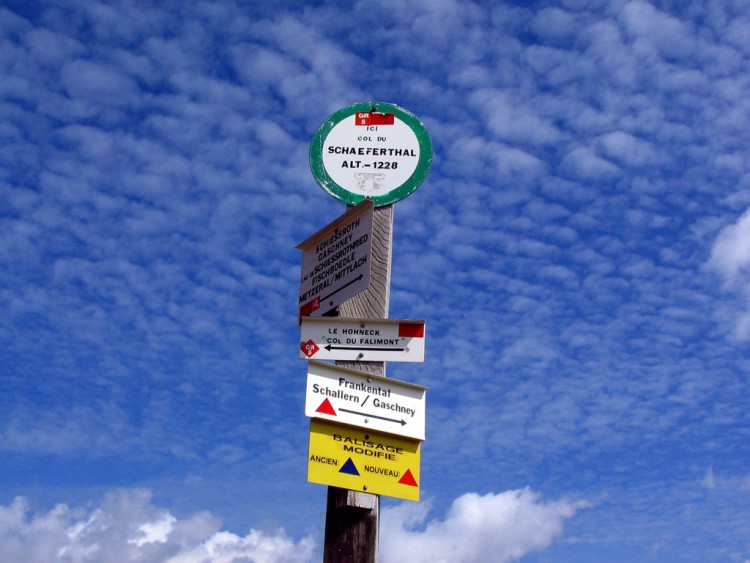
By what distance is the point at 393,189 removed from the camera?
17.7 feet

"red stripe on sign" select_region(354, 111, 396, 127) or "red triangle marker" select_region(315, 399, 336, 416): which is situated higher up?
"red stripe on sign" select_region(354, 111, 396, 127)

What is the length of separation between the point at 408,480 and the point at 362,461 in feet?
0.90

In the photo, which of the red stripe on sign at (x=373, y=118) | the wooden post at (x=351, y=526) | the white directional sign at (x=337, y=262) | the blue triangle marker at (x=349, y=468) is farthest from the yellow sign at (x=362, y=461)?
the red stripe on sign at (x=373, y=118)

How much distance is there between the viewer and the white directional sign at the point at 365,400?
4516mm

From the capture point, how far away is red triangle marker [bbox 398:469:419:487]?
4566 mm

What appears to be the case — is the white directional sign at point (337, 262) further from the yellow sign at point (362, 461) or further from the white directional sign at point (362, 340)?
the yellow sign at point (362, 461)

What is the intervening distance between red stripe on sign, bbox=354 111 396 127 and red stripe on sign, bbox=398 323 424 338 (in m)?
1.40

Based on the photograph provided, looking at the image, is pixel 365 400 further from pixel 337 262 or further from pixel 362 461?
pixel 337 262

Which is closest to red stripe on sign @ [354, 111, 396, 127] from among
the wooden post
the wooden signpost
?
the wooden signpost

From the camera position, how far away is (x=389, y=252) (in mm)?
5242

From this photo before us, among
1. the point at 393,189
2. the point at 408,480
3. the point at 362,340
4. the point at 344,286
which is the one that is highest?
the point at 393,189

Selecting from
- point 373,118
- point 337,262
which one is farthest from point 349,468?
point 373,118

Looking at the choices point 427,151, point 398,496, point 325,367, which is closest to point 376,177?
point 427,151

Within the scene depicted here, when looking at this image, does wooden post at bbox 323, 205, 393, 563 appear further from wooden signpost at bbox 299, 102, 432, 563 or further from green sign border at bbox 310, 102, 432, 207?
green sign border at bbox 310, 102, 432, 207
